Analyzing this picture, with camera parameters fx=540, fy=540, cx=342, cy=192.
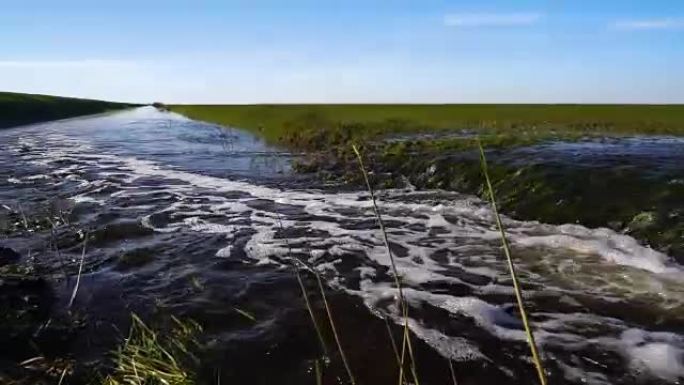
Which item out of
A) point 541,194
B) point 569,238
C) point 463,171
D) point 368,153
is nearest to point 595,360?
point 569,238

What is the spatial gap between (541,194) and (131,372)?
12.4 metres

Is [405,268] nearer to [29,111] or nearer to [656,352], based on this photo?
[656,352]

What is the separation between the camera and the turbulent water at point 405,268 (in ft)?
23.2

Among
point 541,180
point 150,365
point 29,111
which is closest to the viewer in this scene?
point 150,365

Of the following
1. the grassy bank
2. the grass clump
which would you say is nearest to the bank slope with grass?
the grass clump

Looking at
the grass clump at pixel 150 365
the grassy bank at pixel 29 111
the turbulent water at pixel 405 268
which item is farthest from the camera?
the grassy bank at pixel 29 111

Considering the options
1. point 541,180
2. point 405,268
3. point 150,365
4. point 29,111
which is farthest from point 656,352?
point 29,111

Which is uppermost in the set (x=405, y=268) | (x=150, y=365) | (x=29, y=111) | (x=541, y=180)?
(x=541, y=180)

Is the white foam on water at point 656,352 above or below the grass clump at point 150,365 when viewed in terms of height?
below

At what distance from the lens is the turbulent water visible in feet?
23.2

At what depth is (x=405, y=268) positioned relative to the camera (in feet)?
33.7

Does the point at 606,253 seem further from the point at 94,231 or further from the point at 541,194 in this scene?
the point at 94,231

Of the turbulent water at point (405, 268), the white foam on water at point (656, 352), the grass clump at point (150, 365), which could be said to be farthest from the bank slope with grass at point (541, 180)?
the grass clump at point (150, 365)

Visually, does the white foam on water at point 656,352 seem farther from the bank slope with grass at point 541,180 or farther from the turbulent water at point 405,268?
the bank slope with grass at point 541,180
